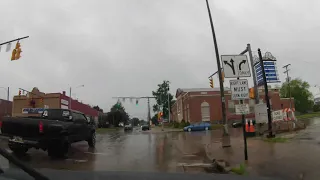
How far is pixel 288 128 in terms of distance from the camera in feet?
75.8

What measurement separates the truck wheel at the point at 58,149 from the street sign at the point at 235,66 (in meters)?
5.82

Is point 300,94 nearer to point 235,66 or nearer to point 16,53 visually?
point 16,53

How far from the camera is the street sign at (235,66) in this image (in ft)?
35.1

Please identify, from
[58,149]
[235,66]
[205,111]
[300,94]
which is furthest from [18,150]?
[300,94]

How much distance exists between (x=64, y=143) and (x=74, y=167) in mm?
1923

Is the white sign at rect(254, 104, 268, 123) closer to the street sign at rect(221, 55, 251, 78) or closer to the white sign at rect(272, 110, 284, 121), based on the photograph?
the white sign at rect(272, 110, 284, 121)

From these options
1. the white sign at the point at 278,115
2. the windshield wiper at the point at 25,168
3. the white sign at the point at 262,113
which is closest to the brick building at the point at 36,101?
the white sign at the point at 278,115

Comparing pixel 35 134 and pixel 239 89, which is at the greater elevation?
pixel 239 89

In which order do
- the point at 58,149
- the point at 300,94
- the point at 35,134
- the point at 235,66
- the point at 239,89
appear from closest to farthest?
1. the point at 35,134
2. the point at 58,149
3. the point at 239,89
4. the point at 235,66
5. the point at 300,94

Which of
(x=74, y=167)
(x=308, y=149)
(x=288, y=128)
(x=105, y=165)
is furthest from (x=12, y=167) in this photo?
(x=288, y=128)

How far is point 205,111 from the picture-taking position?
253 feet

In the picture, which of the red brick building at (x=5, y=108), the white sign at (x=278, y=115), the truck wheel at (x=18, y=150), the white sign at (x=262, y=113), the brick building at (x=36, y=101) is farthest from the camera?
the red brick building at (x=5, y=108)

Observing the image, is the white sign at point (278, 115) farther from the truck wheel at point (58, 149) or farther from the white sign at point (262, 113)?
the truck wheel at point (58, 149)

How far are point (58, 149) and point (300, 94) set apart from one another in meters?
119
